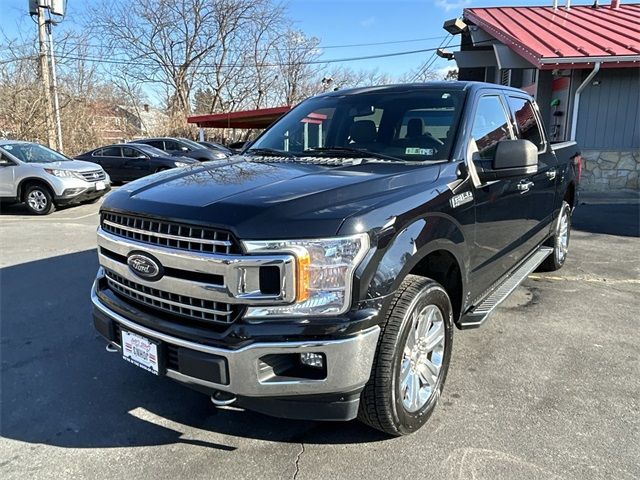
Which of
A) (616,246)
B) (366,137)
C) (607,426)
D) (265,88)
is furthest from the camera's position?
(265,88)

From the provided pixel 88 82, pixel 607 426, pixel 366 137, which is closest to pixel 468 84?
pixel 366 137

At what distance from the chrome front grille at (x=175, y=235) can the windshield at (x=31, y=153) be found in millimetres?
9976

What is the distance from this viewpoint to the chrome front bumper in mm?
2127

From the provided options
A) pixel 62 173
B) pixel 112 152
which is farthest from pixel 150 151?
pixel 62 173

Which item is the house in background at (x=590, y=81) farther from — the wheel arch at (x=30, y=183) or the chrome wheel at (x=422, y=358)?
the wheel arch at (x=30, y=183)

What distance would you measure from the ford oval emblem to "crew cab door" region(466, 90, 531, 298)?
194cm

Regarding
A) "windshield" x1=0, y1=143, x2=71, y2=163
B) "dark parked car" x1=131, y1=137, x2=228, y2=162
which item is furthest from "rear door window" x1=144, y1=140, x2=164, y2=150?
"windshield" x1=0, y1=143, x2=71, y2=163

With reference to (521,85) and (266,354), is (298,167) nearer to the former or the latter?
(266,354)

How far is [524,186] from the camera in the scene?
400cm

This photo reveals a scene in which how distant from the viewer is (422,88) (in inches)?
144

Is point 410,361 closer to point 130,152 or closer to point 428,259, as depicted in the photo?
point 428,259

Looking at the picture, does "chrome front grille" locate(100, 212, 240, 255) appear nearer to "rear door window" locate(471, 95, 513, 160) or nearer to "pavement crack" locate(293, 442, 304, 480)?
"pavement crack" locate(293, 442, 304, 480)

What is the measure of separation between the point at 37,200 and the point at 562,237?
10.3 meters

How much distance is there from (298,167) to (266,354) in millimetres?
1282
